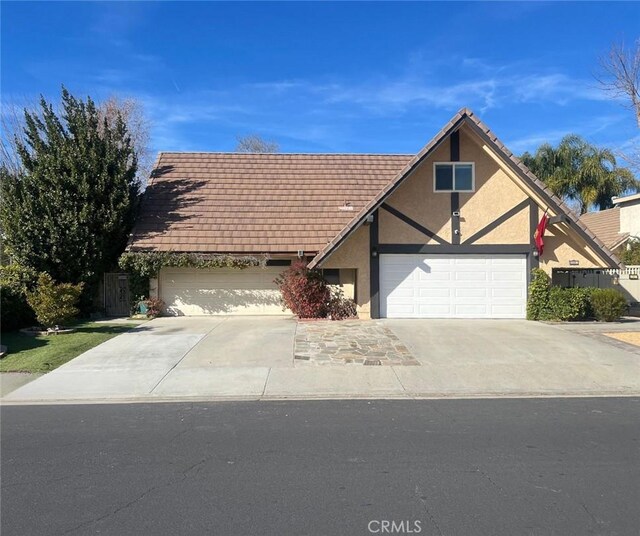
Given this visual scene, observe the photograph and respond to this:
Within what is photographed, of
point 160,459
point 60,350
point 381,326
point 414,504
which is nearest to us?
point 414,504

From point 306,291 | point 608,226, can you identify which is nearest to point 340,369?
point 306,291

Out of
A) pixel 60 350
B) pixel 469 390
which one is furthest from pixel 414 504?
pixel 60 350

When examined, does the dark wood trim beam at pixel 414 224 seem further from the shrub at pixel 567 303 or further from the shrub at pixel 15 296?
the shrub at pixel 15 296

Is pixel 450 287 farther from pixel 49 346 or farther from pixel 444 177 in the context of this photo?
pixel 49 346

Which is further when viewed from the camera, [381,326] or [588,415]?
[381,326]

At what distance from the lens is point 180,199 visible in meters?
18.8

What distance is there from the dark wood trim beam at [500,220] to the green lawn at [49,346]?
35.1 ft

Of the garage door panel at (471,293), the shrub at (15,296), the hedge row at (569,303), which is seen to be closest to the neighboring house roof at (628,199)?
the hedge row at (569,303)

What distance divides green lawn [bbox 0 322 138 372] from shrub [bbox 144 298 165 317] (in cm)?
210

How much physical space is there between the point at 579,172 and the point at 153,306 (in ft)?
95.1

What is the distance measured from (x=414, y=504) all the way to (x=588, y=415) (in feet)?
12.8

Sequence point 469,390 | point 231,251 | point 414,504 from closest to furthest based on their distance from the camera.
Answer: point 414,504 → point 469,390 → point 231,251

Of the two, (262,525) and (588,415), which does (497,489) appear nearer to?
(262,525)

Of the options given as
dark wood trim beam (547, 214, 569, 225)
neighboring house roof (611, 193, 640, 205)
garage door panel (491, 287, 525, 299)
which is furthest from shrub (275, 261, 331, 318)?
neighboring house roof (611, 193, 640, 205)
